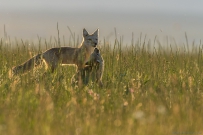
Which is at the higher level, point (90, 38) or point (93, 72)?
point (90, 38)

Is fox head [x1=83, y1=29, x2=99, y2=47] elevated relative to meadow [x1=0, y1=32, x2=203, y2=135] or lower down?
elevated

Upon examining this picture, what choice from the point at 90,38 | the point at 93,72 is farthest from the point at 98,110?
the point at 90,38

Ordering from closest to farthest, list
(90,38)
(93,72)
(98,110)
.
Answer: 1. (98,110)
2. (93,72)
3. (90,38)

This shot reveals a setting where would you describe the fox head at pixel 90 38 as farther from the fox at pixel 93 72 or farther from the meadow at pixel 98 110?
the meadow at pixel 98 110

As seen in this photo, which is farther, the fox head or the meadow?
the fox head

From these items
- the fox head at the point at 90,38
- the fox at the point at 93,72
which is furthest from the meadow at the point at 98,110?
the fox head at the point at 90,38

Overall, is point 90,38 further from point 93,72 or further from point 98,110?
point 98,110

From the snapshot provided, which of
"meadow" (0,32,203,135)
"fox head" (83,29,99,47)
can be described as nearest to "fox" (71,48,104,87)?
"meadow" (0,32,203,135)

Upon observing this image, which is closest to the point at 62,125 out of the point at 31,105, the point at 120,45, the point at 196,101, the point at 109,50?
the point at 31,105

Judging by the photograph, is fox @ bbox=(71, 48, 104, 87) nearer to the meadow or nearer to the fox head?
the meadow

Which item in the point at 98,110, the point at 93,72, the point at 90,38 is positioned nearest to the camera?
the point at 98,110

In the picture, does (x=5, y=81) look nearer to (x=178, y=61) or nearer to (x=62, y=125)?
(x=62, y=125)

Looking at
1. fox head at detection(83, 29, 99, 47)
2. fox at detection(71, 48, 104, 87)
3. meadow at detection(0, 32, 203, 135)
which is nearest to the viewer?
meadow at detection(0, 32, 203, 135)

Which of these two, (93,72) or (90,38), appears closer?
(93,72)
